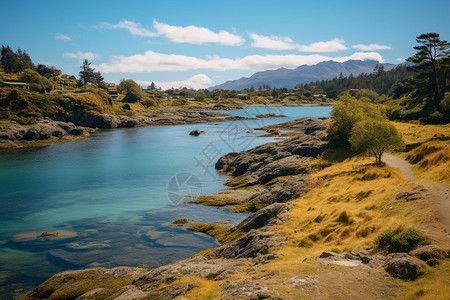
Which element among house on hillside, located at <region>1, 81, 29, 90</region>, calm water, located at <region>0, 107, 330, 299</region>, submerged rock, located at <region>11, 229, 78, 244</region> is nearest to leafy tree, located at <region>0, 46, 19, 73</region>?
house on hillside, located at <region>1, 81, 29, 90</region>

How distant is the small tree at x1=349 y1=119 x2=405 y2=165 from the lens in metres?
36.5

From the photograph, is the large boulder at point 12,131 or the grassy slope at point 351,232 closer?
the grassy slope at point 351,232

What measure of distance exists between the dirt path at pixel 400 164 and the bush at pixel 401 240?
16545 mm

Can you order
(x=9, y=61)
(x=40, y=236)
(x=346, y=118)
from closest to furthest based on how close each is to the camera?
(x=40, y=236) → (x=346, y=118) → (x=9, y=61)

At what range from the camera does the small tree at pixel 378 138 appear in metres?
36.5

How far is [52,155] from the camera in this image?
79.6 metres

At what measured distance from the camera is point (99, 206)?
43.5 meters

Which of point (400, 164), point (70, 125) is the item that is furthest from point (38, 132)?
point (400, 164)

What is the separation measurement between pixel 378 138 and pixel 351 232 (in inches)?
782

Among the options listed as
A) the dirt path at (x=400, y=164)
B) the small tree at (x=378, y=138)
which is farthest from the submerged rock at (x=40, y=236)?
the dirt path at (x=400, y=164)

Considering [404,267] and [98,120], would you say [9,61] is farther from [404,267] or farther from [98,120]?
[404,267]

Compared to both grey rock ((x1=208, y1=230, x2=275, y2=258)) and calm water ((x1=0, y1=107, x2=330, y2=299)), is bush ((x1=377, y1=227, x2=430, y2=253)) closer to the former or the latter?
grey rock ((x1=208, y1=230, x2=275, y2=258))

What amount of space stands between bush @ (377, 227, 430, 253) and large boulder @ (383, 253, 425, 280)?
1.48m

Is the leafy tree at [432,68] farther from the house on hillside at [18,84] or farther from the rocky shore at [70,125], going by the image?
the house on hillside at [18,84]
